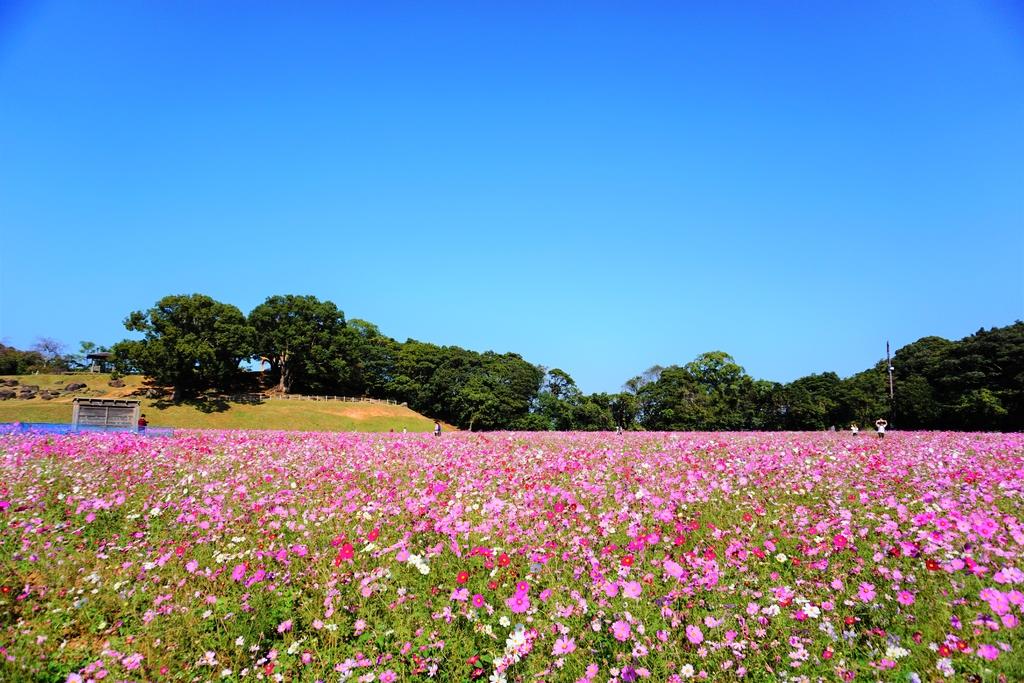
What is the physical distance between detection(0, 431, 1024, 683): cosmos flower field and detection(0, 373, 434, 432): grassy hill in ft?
176

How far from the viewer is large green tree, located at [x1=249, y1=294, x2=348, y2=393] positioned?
258ft

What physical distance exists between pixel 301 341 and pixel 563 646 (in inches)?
3141

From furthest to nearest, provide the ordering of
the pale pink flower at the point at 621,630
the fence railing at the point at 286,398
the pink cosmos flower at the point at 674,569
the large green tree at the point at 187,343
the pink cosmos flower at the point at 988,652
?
the fence railing at the point at 286,398 → the large green tree at the point at 187,343 → the pink cosmos flower at the point at 674,569 → the pale pink flower at the point at 621,630 → the pink cosmos flower at the point at 988,652

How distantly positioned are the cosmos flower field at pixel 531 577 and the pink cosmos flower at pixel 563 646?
0.08 feet

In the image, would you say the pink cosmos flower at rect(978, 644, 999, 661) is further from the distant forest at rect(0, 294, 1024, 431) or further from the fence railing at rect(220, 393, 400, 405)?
Answer: the fence railing at rect(220, 393, 400, 405)

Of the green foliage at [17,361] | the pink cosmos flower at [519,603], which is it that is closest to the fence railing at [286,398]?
the green foliage at [17,361]

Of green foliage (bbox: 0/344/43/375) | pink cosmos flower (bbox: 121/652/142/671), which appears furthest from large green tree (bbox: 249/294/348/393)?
pink cosmos flower (bbox: 121/652/142/671)

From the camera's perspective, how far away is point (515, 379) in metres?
75.5

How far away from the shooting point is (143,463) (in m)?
11.9

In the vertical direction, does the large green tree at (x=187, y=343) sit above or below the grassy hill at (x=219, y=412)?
above

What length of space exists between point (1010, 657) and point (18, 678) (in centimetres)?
716

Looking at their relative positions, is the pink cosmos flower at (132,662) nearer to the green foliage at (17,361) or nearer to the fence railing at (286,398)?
the fence railing at (286,398)

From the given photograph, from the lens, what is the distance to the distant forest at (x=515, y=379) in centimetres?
5234

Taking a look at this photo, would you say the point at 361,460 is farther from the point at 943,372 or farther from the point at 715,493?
the point at 943,372
